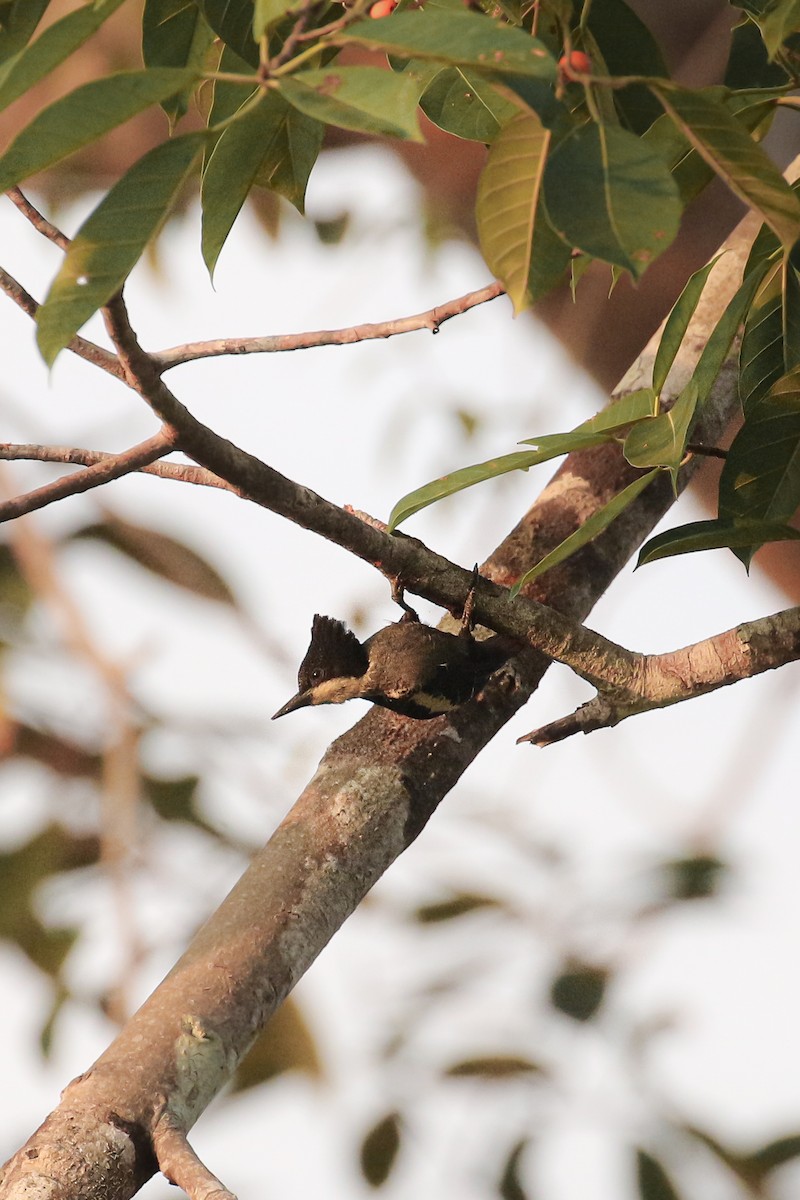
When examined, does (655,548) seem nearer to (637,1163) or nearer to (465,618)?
(465,618)

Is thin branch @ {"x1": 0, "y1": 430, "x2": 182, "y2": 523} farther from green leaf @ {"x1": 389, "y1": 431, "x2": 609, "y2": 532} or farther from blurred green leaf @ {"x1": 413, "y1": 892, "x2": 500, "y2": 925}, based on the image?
blurred green leaf @ {"x1": 413, "y1": 892, "x2": 500, "y2": 925}

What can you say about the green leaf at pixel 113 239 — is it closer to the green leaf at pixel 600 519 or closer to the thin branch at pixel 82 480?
the thin branch at pixel 82 480

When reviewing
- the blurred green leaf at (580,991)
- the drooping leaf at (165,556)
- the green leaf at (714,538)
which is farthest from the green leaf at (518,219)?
the drooping leaf at (165,556)

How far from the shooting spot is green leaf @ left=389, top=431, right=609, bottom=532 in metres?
1.36

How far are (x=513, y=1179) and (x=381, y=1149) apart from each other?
36cm

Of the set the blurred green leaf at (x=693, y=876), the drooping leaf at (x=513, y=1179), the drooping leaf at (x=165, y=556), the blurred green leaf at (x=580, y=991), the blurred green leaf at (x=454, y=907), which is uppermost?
the drooping leaf at (x=165, y=556)

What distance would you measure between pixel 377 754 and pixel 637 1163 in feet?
4.28

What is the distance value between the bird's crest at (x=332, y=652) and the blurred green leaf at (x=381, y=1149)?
1.11 meters

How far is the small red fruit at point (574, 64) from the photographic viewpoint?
1062 millimetres

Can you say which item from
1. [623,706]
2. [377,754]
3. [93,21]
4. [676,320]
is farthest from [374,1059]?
[93,21]

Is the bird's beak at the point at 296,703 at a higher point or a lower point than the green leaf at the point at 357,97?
higher

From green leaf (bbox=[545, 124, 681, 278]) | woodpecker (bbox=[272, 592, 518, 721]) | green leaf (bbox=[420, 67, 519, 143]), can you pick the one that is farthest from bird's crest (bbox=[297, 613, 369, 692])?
green leaf (bbox=[545, 124, 681, 278])

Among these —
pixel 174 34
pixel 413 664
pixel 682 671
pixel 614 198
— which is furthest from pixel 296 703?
pixel 614 198

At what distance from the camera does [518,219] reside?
1225 millimetres
